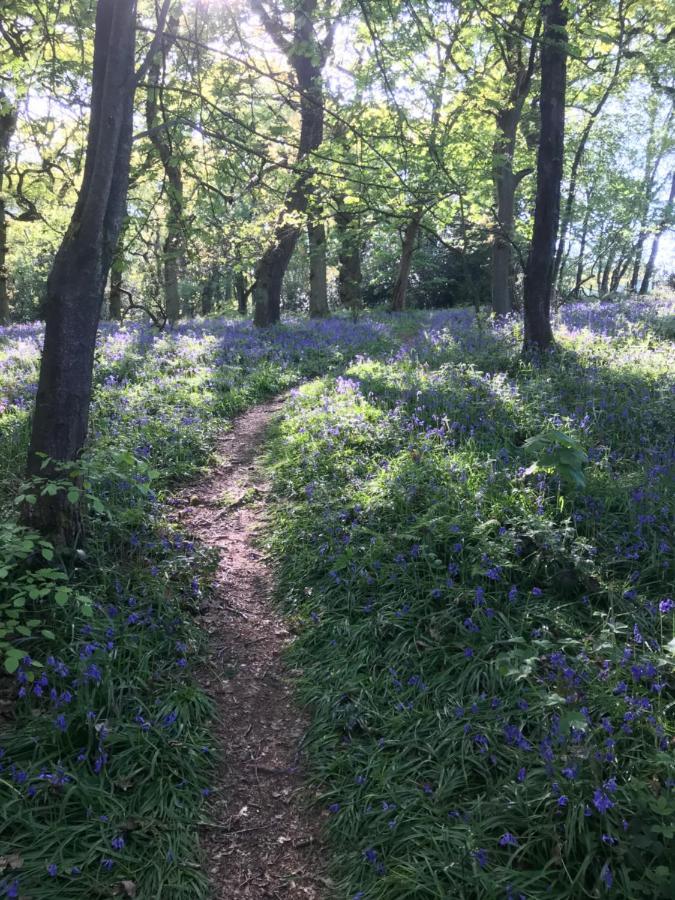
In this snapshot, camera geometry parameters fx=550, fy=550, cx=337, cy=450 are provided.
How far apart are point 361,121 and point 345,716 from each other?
19.4 ft

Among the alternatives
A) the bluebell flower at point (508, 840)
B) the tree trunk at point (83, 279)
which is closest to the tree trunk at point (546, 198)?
the tree trunk at point (83, 279)

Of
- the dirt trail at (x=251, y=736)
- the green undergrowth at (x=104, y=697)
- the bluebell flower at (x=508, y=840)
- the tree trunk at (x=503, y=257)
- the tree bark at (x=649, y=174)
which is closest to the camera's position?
the bluebell flower at (x=508, y=840)

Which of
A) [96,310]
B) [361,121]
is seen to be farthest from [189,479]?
[361,121]

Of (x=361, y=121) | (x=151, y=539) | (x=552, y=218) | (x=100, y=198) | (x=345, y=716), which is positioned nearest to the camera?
(x=345, y=716)

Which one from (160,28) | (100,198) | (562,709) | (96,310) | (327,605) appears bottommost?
(327,605)

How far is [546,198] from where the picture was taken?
28.6 ft

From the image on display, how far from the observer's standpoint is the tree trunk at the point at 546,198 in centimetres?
839

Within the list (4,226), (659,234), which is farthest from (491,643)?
(659,234)

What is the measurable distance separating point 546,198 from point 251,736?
8706mm

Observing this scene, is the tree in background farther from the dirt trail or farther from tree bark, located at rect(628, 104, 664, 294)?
tree bark, located at rect(628, 104, 664, 294)

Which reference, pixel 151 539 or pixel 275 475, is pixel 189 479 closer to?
pixel 275 475

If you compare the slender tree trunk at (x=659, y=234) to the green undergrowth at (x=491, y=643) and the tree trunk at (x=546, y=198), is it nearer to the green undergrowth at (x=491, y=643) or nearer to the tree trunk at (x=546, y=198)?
the tree trunk at (x=546, y=198)

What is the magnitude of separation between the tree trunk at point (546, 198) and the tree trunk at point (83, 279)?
6.73m

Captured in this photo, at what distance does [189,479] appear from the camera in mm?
6883
